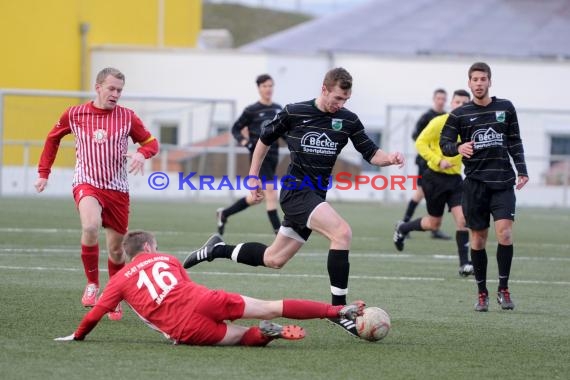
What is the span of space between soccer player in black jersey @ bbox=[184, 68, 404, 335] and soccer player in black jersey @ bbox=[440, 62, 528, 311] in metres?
1.08

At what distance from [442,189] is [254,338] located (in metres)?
6.03

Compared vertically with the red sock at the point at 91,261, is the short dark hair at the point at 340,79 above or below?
above

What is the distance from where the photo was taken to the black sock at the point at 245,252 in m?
8.88

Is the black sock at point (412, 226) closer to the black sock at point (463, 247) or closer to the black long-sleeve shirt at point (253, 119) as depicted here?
the black sock at point (463, 247)

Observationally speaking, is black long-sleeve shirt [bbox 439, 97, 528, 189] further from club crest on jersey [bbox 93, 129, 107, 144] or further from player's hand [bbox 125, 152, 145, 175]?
club crest on jersey [bbox 93, 129, 107, 144]

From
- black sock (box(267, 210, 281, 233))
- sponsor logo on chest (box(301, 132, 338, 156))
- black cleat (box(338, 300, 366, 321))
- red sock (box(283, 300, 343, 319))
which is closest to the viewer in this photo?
red sock (box(283, 300, 343, 319))

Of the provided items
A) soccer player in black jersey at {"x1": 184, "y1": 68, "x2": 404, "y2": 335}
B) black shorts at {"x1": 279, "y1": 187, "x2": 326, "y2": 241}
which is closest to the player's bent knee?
soccer player in black jersey at {"x1": 184, "y1": 68, "x2": 404, "y2": 335}

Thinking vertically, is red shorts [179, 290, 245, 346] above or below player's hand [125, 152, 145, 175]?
below

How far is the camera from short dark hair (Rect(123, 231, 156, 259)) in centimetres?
741

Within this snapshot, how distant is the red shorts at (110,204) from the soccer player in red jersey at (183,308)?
1.61 metres

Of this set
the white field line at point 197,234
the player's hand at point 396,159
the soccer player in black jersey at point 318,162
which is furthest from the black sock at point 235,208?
the player's hand at point 396,159

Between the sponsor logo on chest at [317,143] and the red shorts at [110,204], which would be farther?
the red shorts at [110,204]

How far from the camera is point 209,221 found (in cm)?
1903

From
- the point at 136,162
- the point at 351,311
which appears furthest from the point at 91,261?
the point at 351,311
